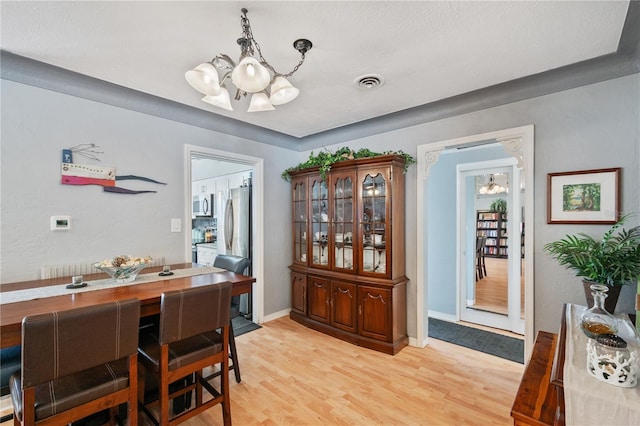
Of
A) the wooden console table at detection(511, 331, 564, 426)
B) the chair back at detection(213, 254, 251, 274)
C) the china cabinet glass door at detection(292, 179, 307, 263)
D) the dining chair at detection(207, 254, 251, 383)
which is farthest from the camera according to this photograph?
the china cabinet glass door at detection(292, 179, 307, 263)

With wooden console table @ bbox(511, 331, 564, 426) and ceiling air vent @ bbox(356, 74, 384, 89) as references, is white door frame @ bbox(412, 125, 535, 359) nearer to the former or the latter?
ceiling air vent @ bbox(356, 74, 384, 89)

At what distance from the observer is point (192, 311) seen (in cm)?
166

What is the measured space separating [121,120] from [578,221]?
13.2 feet

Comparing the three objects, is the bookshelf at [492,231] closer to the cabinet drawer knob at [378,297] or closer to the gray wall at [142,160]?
the gray wall at [142,160]

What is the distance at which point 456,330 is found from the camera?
3535mm

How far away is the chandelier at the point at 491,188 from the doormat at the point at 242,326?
4070 millimetres

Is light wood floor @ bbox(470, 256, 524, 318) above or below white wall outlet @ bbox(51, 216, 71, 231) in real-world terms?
below

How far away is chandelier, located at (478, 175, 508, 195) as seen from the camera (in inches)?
173

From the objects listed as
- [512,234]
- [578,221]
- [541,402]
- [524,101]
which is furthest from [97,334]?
[512,234]

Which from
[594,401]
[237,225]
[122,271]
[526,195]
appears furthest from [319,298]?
[594,401]

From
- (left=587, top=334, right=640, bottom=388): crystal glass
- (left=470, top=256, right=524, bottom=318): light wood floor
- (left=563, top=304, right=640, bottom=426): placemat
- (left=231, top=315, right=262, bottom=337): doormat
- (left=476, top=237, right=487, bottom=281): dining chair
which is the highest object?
(left=587, top=334, right=640, bottom=388): crystal glass

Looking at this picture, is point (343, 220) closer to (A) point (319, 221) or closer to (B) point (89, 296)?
(A) point (319, 221)

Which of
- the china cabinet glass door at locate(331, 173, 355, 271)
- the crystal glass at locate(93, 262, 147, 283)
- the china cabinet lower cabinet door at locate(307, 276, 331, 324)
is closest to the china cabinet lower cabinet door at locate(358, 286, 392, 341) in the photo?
the china cabinet glass door at locate(331, 173, 355, 271)

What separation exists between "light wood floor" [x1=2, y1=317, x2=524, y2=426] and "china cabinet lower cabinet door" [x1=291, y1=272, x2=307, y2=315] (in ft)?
1.80
